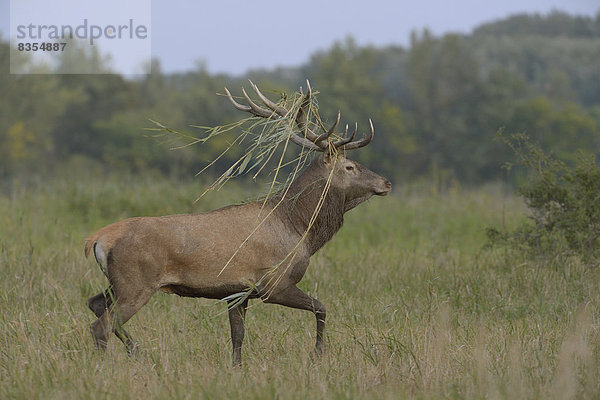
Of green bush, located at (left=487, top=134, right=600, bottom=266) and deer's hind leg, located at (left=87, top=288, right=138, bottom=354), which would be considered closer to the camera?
deer's hind leg, located at (left=87, top=288, right=138, bottom=354)

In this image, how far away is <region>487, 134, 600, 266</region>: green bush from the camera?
8484mm

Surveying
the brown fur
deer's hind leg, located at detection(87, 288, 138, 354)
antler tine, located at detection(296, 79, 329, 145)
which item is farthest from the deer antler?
deer's hind leg, located at detection(87, 288, 138, 354)

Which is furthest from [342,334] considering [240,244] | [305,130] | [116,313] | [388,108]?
[388,108]

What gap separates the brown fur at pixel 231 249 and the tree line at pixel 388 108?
32058 millimetres

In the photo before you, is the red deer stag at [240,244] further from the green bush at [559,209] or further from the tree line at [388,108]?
the tree line at [388,108]

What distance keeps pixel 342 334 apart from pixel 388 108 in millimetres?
48387

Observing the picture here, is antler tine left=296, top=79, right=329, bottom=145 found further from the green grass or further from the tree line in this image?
the tree line

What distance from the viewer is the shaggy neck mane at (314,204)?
254 inches

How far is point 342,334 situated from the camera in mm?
6539

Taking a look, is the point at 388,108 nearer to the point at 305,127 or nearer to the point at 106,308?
the point at 305,127

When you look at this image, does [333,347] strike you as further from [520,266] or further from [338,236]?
[338,236]

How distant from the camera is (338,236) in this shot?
13.1 meters

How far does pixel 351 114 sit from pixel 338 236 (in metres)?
41.5

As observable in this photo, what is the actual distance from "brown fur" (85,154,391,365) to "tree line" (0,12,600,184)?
3206cm
